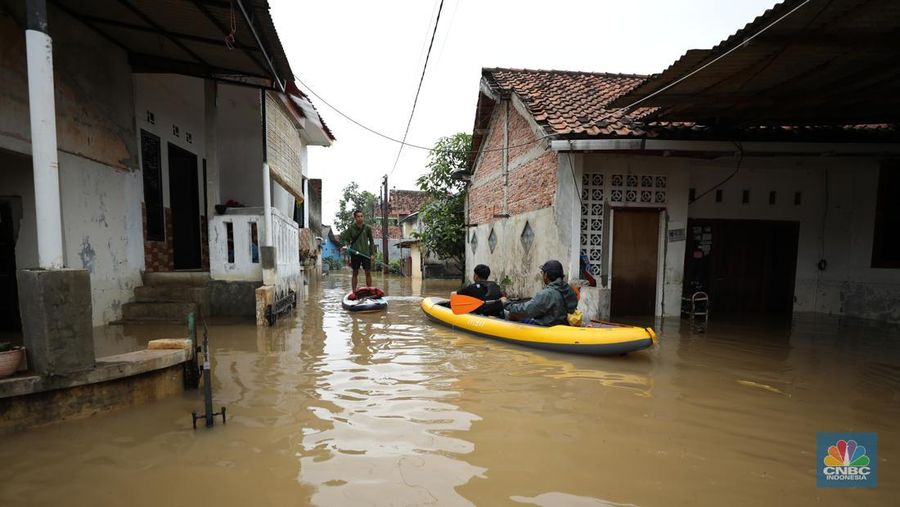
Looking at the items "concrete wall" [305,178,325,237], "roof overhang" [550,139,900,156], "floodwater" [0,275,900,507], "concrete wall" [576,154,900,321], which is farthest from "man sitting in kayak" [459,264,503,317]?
"concrete wall" [305,178,325,237]

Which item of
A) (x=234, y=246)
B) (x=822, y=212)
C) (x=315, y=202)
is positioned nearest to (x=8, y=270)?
(x=234, y=246)

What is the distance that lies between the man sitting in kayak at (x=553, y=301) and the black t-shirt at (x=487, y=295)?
3.01ft

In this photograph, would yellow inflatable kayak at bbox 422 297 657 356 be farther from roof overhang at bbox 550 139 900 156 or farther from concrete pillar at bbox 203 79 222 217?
concrete pillar at bbox 203 79 222 217

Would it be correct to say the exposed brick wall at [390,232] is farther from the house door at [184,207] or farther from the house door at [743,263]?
the house door at [743,263]

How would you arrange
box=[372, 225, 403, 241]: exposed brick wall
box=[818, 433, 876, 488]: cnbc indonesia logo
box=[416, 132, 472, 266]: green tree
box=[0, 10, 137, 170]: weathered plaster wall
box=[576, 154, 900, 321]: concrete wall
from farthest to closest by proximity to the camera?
box=[372, 225, 403, 241]: exposed brick wall → box=[416, 132, 472, 266]: green tree → box=[576, 154, 900, 321]: concrete wall → box=[0, 10, 137, 170]: weathered plaster wall → box=[818, 433, 876, 488]: cnbc indonesia logo

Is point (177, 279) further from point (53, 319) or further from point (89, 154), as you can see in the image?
point (53, 319)

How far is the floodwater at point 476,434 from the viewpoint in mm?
2359

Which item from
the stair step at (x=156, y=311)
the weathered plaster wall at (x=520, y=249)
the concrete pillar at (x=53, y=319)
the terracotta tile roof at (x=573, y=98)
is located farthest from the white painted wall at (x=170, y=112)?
the weathered plaster wall at (x=520, y=249)

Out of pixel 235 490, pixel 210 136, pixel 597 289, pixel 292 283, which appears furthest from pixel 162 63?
pixel 597 289

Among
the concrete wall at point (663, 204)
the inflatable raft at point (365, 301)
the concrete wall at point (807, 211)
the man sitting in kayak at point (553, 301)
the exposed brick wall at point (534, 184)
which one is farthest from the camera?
the inflatable raft at point (365, 301)

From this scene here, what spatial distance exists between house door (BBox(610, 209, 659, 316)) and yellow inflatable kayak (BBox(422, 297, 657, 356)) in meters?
2.73

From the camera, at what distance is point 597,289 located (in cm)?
720

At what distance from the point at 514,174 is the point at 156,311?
733 centimetres

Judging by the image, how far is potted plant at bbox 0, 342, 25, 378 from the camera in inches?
107
